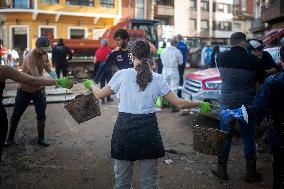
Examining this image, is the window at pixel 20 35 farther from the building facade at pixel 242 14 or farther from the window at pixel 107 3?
the building facade at pixel 242 14

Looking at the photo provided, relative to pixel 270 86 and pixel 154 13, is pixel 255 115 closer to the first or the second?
pixel 270 86

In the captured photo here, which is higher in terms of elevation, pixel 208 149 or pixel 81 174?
pixel 208 149

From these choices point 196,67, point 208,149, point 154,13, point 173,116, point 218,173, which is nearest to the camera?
point 208,149

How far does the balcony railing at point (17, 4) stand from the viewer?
103 ft

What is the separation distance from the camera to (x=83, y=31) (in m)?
34.1

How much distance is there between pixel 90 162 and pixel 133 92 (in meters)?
3.00

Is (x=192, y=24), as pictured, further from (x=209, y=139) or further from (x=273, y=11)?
(x=209, y=139)

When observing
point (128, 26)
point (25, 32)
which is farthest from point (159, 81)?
point (25, 32)

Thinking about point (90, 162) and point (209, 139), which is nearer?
point (209, 139)

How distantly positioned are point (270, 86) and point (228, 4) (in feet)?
182

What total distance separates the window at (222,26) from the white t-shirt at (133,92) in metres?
52.0

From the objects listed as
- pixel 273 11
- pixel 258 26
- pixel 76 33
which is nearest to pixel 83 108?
pixel 273 11

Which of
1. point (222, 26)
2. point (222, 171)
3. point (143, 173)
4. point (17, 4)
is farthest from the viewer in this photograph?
point (222, 26)

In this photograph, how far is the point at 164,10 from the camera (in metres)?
45.1
